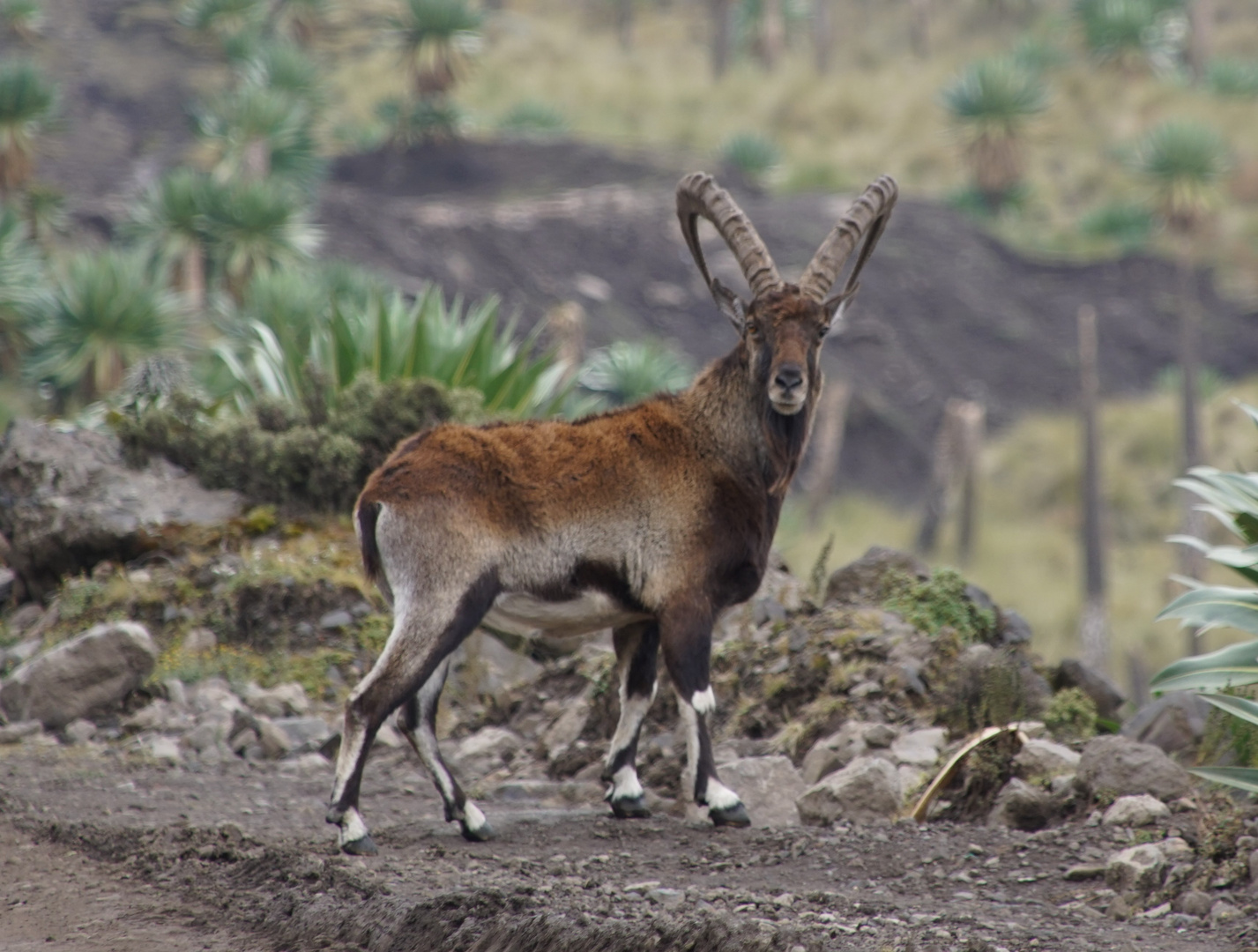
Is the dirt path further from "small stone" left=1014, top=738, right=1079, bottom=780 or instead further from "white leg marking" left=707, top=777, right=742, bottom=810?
"small stone" left=1014, top=738, right=1079, bottom=780

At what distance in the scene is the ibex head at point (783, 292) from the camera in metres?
6.36

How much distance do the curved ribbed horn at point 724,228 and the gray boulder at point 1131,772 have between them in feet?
8.39

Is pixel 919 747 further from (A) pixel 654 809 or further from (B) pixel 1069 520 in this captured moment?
(B) pixel 1069 520

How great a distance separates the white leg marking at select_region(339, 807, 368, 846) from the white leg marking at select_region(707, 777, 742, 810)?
1470mm

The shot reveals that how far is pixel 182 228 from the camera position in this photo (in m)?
25.8

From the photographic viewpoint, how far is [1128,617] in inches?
1091

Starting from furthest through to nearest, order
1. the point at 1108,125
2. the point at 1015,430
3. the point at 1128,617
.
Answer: the point at 1108,125 < the point at 1015,430 < the point at 1128,617

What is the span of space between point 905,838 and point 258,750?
4.24m

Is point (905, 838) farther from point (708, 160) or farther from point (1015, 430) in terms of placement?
point (708, 160)

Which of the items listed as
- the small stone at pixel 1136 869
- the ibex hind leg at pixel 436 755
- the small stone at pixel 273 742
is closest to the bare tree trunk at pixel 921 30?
the small stone at pixel 273 742

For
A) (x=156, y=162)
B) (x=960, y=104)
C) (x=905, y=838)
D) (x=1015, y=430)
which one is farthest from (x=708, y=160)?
(x=905, y=838)

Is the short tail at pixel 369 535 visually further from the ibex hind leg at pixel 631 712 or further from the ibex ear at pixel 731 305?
the ibex ear at pixel 731 305

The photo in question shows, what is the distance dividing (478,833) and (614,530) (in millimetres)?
1420

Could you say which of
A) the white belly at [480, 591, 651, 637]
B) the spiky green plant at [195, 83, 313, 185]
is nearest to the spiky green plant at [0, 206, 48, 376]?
the spiky green plant at [195, 83, 313, 185]
